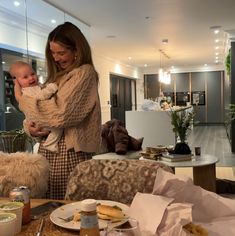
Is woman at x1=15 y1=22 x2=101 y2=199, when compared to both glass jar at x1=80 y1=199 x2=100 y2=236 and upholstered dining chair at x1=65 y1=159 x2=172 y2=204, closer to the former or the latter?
upholstered dining chair at x1=65 y1=159 x2=172 y2=204

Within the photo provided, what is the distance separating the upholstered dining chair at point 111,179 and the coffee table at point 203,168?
6.15 feet

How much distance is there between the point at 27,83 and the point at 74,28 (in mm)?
407

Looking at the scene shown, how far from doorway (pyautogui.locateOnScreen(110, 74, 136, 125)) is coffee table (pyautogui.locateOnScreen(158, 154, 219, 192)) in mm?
8135

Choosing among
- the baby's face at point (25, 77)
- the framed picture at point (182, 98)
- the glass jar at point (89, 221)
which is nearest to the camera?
the glass jar at point (89, 221)

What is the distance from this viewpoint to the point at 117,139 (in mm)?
4422

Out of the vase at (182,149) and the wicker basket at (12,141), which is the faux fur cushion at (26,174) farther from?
the wicker basket at (12,141)

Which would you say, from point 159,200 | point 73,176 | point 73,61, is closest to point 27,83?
point 73,61

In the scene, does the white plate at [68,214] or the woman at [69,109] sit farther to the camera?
the woman at [69,109]

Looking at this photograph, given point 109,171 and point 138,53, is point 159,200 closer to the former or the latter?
point 109,171

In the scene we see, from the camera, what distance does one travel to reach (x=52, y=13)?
5.23 m

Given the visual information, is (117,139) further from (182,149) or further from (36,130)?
(36,130)

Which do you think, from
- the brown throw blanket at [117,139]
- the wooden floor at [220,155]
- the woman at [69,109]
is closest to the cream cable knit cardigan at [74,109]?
the woman at [69,109]

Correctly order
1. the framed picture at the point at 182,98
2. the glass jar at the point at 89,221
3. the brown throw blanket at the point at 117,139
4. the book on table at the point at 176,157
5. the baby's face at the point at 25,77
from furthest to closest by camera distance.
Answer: the framed picture at the point at 182,98 → the brown throw blanket at the point at 117,139 → the book on table at the point at 176,157 → the baby's face at the point at 25,77 → the glass jar at the point at 89,221

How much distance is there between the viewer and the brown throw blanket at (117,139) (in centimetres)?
436
